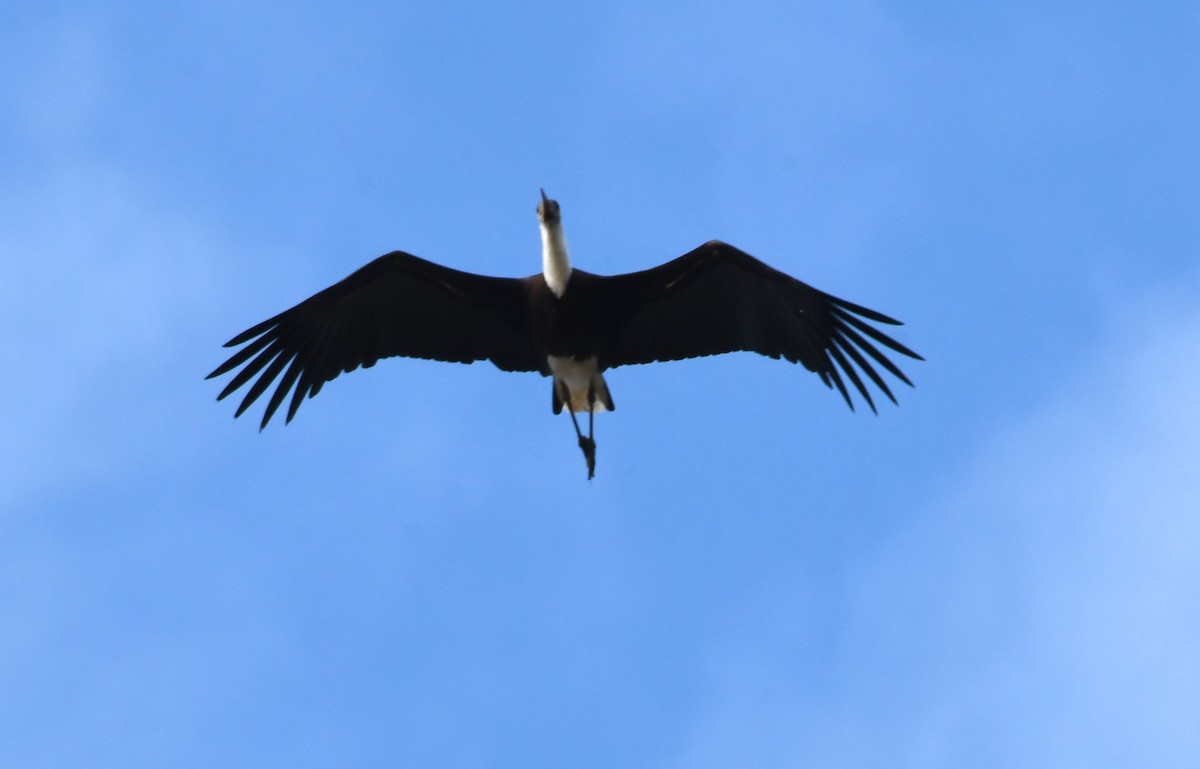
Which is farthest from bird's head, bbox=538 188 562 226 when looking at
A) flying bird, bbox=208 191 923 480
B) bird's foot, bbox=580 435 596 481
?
bird's foot, bbox=580 435 596 481

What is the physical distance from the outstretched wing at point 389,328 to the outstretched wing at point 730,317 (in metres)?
1.02

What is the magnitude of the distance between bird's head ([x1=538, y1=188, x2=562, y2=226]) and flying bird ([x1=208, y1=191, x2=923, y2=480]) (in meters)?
0.01

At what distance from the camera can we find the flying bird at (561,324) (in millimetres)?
16891

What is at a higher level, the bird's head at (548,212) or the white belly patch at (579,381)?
the bird's head at (548,212)

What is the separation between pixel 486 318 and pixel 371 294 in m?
1.15

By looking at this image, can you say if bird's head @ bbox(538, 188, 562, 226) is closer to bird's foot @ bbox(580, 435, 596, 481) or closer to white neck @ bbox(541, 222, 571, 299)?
white neck @ bbox(541, 222, 571, 299)

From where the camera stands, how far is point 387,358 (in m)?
17.5

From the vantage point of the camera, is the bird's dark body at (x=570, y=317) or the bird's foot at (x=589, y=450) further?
the bird's foot at (x=589, y=450)

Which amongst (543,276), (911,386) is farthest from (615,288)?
(911,386)

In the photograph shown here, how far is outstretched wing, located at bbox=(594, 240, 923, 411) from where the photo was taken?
1688cm

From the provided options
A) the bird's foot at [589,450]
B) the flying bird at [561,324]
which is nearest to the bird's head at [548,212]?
the flying bird at [561,324]

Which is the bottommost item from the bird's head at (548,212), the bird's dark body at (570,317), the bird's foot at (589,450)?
the bird's foot at (589,450)

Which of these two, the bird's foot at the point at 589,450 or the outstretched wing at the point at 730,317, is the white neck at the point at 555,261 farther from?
the bird's foot at the point at 589,450

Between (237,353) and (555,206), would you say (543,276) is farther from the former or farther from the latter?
(237,353)
